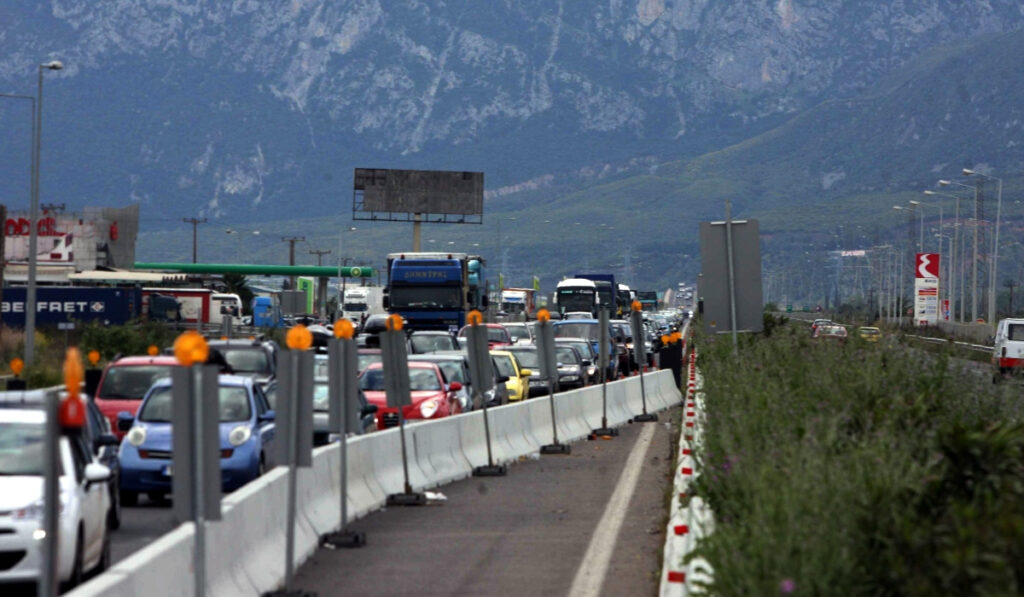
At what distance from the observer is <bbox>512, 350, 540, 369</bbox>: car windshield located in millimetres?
38853

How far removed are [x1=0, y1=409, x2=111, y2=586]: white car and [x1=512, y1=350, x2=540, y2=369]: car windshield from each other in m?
26.2

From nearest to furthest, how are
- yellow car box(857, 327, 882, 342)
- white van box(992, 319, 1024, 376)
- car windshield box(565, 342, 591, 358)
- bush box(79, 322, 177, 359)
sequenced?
yellow car box(857, 327, 882, 342)
white van box(992, 319, 1024, 376)
car windshield box(565, 342, 591, 358)
bush box(79, 322, 177, 359)


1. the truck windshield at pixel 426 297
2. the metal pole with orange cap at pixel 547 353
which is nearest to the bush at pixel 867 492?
the metal pole with orange cap at pixel 547 353

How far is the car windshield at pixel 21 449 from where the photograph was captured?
1195cm

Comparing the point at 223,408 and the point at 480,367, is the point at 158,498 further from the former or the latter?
the point at 480,367

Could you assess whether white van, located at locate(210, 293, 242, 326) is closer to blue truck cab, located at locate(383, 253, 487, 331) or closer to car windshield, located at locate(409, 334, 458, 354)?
blue truck cab, located at locate(383, 253, 487, 331)

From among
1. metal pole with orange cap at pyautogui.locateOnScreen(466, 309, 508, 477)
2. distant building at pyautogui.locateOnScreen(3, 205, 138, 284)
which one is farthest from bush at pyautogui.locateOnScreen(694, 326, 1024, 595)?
distant building at pyautogui.locateOnScreen(3, 205, 138, 284)

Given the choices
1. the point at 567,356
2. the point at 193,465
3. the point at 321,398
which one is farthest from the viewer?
the point at 567,356

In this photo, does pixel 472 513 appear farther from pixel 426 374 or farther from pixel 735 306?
pixel 426 374

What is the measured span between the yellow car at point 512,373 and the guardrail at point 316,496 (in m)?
3.59

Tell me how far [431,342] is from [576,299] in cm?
4376

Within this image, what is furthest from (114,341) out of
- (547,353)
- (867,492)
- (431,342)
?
(867,492)

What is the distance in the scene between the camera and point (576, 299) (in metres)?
82.7

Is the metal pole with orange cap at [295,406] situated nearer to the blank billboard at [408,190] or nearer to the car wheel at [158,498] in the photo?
the car wheel at [158,498]
